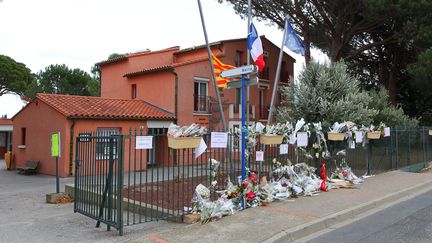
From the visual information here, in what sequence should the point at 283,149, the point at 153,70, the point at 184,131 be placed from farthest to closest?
the point at 153,70, the point at 283,149, the point at 184,131

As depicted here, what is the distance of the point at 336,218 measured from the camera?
8.13 meters

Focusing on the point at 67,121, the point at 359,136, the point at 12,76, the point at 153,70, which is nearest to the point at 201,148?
the point at 359,136

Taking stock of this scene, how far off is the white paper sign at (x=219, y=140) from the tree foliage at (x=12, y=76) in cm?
4596

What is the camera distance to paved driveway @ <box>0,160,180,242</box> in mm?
7180

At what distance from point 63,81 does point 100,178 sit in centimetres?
4881

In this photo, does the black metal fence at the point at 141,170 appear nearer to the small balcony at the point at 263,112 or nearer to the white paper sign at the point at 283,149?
the white paper sign at the point at 283,149

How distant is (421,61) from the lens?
21.5 m

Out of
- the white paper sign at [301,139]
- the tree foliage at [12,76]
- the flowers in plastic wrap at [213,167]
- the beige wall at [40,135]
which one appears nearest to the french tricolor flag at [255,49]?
the white paper sign at [301,139]

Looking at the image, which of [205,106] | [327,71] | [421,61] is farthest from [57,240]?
[421,61]

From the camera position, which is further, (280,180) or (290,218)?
(280,180)

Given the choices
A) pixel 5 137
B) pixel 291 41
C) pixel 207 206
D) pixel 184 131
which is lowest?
pixel 207 206

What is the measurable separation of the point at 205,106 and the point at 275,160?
15405 millimetres

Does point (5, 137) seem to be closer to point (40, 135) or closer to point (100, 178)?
point (40, 135)

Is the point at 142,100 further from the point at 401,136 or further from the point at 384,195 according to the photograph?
the point at 384,195
